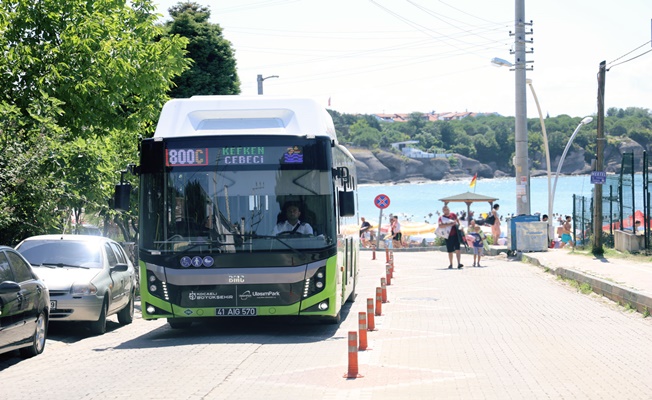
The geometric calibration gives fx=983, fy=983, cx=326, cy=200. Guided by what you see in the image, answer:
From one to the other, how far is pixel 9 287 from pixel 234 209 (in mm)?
3487

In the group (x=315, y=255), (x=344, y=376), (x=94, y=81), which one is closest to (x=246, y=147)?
(x=315, y=255)

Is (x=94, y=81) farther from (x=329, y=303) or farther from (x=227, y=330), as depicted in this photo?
(x=329, y=303)

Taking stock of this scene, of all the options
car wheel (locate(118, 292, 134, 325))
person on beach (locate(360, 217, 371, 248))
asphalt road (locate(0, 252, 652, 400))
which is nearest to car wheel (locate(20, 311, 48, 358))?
asphalt road (locate(0, 252, 652, 400))

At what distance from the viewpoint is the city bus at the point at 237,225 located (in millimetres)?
13836

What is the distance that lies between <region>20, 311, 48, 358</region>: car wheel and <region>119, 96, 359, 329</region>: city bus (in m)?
1.50

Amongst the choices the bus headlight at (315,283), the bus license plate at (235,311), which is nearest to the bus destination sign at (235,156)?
the bus headlight at (315,283)

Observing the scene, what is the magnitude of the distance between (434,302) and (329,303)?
6.77 m

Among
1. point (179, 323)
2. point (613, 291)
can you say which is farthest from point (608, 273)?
point (179, 323)

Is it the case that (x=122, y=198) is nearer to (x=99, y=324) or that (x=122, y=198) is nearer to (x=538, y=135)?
(x=99, y=324)

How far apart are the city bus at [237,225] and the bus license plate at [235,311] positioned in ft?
0.05

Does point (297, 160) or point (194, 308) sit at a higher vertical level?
point (297, 160)

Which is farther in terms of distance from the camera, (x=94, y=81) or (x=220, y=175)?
(x=94, y=81)

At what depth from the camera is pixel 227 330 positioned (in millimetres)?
15484

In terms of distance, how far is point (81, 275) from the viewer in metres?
15.6
